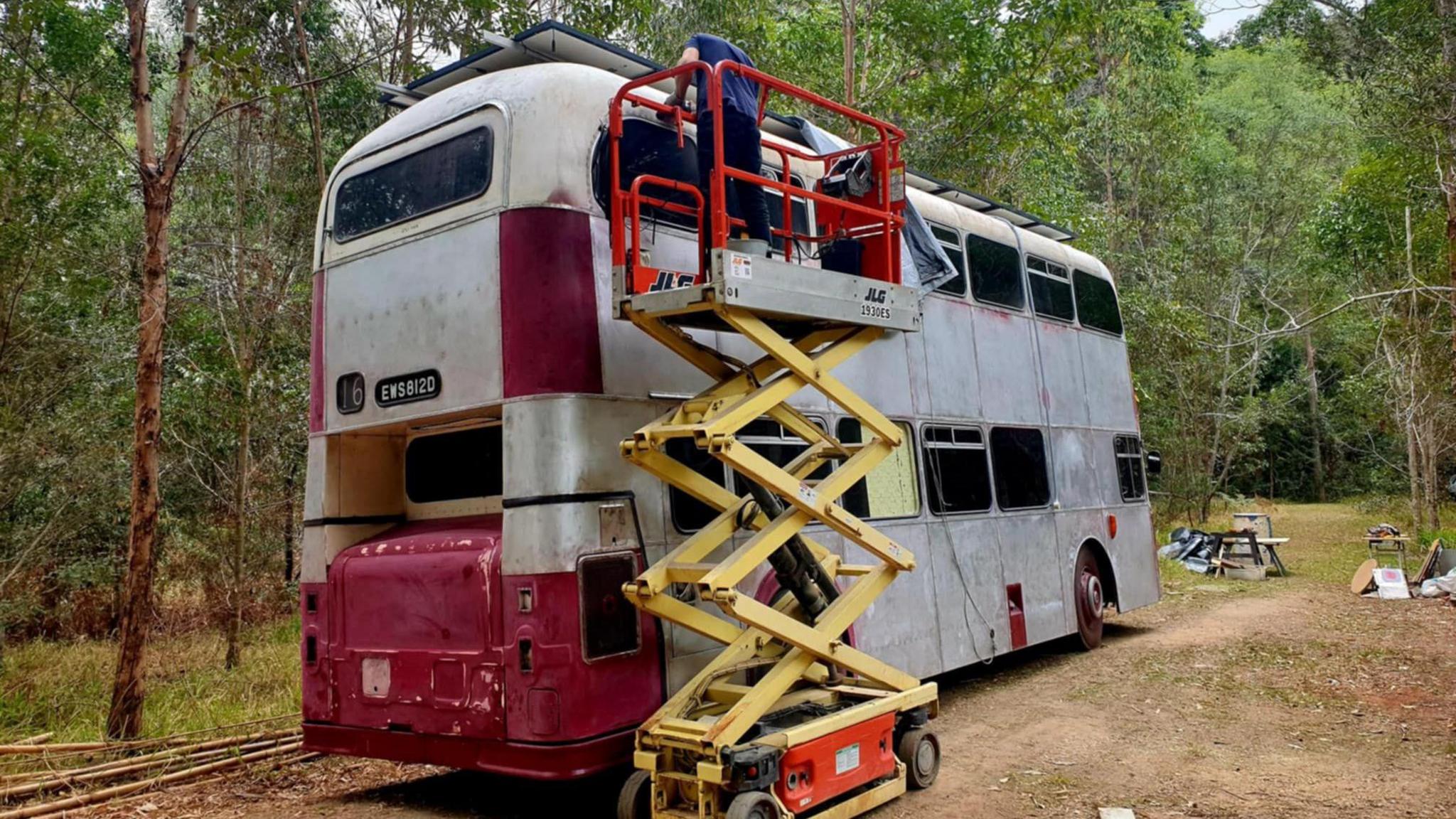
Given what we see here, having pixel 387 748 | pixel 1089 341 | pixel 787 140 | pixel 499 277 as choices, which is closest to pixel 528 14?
pixel 787 140

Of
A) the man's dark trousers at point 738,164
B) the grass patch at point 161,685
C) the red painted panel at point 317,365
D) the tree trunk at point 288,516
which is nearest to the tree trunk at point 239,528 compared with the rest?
the grass patch at point 161,685

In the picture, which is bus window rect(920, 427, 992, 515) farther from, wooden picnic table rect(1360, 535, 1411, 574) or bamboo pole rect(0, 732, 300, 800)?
wooden picnic table rect(1360, 535, 1411, 574)

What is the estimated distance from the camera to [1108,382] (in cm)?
1117

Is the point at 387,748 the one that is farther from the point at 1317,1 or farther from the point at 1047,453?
the point at 1317,1

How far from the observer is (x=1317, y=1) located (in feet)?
44.7

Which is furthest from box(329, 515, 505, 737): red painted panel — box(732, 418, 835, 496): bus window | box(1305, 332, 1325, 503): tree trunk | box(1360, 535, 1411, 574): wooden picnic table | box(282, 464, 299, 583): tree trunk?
box(1305, 332, 1325, 503): tree trunk

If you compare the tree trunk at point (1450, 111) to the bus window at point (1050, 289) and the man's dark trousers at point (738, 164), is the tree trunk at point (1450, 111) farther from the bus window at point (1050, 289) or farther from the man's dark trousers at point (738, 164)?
the man's dark trousers at point (738, 164)

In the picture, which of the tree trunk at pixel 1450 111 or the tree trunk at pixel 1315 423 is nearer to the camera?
the tree trunk at pixel 1450 111

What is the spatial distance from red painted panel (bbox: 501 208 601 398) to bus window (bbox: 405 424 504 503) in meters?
0.85

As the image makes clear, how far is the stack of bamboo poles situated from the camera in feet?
19.2

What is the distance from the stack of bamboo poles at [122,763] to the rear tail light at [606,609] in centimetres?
314

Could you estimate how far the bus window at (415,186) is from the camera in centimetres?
563

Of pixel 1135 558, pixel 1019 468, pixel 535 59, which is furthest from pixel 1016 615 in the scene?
pixel 535 59

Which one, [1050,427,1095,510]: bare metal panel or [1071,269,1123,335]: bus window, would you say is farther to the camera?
[1071,269,1123,335]: bus window
